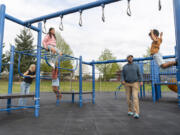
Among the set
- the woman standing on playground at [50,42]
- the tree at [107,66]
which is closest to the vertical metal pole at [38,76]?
the woman standing on playground at [50,42]

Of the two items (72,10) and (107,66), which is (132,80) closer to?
(72,10)

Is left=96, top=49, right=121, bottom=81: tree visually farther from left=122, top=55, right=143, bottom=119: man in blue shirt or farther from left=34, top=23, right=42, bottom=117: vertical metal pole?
left=34, top=23, right=42, bottom=117: vertical metal pole

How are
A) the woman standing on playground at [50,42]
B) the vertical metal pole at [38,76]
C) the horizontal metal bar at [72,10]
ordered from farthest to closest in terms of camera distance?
the woman standing on playground at [50,42]
the vertical metal pole at [38,76]
the horizontal metal bar at [72,10]

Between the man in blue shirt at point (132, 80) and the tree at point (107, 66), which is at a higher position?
the tree at point (107, 66)

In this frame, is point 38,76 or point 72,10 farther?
point 38,76

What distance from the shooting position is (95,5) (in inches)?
100

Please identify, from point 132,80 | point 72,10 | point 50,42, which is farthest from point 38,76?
point 132,80

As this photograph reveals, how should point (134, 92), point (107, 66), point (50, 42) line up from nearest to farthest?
1. point (134, 92)
2. point (50, 42)
3. point (107, 66)

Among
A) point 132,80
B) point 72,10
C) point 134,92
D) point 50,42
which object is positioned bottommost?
point 134,92

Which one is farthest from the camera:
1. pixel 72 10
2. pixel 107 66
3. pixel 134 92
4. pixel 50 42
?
pixel 107 66

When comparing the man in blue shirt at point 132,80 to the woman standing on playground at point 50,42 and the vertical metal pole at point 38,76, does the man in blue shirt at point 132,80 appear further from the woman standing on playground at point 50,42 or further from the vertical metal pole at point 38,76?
the vertical metal pole at point 38,76

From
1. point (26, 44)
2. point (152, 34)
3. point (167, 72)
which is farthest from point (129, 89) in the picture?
point (26, 44)

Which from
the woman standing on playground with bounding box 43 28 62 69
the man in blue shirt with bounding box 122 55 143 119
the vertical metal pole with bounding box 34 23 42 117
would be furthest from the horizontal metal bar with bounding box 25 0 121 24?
the man in blue shirt with bounding box 122 55 143 119

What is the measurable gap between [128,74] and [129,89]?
1.10 feet
